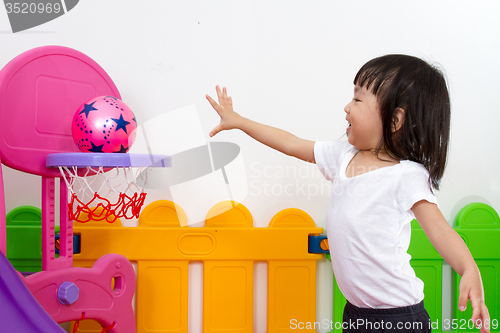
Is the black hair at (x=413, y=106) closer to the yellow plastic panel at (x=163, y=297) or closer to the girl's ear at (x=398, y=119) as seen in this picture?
the girl's ear at (x=398, y=119)

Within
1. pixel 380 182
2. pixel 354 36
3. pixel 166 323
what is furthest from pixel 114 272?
pixel 354 36

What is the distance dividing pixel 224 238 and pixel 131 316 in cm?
30

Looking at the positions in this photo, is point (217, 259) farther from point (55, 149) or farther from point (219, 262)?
point (55, 149)

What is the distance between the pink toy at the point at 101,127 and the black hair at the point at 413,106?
1.60ft

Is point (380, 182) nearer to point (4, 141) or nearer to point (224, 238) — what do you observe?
point (224, 238)

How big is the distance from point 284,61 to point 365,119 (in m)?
0.43

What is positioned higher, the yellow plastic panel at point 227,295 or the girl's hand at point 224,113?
the girl's hand at point 224,113

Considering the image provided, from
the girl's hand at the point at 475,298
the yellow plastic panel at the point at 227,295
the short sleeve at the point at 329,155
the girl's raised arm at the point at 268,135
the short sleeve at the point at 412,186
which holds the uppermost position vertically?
the girl's raised arm at the point at 268,135

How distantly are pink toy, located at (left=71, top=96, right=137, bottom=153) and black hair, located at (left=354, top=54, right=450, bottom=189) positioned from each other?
489mm

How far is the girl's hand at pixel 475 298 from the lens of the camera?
60cm

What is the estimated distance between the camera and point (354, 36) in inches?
45.9

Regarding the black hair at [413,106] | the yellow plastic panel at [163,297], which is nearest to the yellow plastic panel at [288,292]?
the yellow plastic panel at [163,297]

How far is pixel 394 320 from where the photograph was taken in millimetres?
757

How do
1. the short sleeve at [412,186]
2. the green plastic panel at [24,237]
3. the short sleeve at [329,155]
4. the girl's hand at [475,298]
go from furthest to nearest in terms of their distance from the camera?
the green plastic panel at [24,237], the short sleeve at [329,155], the short sleeve at [412,186], the girl's hand at [475,298]
